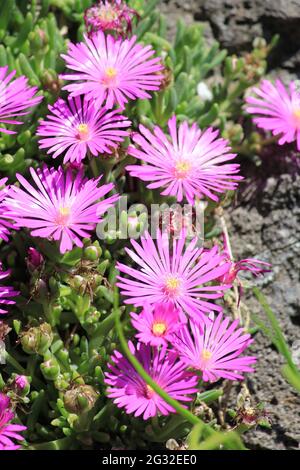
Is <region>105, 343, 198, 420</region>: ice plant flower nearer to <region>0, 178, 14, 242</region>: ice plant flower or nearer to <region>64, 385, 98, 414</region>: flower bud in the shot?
<region>64, 385, 98, 414</region>: flower bud

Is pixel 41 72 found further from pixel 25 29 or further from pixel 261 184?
pixel 261 184

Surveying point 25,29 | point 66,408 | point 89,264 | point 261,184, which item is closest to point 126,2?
point 25,29

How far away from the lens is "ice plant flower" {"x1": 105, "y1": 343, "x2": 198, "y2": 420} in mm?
1285

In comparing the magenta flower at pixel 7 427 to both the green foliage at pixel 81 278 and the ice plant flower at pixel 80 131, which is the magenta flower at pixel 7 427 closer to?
the green foliage at pixel 81 278

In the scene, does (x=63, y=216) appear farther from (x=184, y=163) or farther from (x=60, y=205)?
(x=184, y=163)

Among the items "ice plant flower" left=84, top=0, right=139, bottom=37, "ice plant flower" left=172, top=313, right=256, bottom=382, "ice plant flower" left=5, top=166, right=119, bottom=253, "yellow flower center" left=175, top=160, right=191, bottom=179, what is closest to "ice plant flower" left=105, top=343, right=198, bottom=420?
"ice plant flower" left=172, top=313, right=256, bottom=382

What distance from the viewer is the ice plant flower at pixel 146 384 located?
50.6 inches

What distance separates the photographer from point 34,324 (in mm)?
1445

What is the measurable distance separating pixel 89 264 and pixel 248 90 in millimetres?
967

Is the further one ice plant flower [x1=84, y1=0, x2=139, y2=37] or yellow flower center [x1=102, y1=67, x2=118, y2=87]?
ice plant flower [x1=84, y1=0, x2=139, y2=37]

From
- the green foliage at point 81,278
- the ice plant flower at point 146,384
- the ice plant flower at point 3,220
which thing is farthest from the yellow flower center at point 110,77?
the ice plant flower at point 146,384

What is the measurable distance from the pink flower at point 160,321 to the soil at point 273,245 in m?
0.38

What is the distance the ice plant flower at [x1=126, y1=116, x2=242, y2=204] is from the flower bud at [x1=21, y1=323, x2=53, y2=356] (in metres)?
0.36

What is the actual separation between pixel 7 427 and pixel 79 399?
0.46 feet
